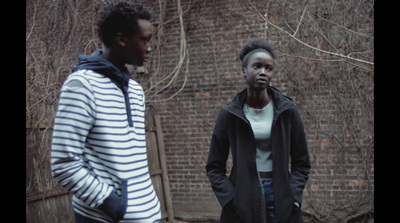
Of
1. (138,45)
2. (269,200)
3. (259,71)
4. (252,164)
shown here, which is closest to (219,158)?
(252,164)

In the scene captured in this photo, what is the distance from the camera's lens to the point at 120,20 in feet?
7.12

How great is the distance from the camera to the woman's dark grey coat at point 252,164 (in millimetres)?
2945

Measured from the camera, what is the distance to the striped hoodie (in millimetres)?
1882

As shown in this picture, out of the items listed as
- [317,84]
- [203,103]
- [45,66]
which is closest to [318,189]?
[317,84]

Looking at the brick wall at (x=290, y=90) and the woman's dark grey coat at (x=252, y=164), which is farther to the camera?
the brick wall at (x=290, y=90)

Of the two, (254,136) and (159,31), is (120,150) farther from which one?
(159,31)

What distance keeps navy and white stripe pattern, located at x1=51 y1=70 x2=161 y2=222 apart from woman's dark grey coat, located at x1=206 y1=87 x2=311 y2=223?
1.04 metres

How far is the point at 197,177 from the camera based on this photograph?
7445mm

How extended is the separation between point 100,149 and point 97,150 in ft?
0.06

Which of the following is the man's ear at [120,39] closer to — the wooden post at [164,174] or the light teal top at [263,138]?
the light teal top at [263,138]

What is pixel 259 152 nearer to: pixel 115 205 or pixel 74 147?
pixel 115 205

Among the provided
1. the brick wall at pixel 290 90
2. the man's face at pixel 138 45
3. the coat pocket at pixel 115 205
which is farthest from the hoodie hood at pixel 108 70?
the brick wall at pixel 290 90

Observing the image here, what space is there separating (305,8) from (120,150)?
5386 millimetres

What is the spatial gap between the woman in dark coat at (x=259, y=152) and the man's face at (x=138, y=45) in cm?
112
